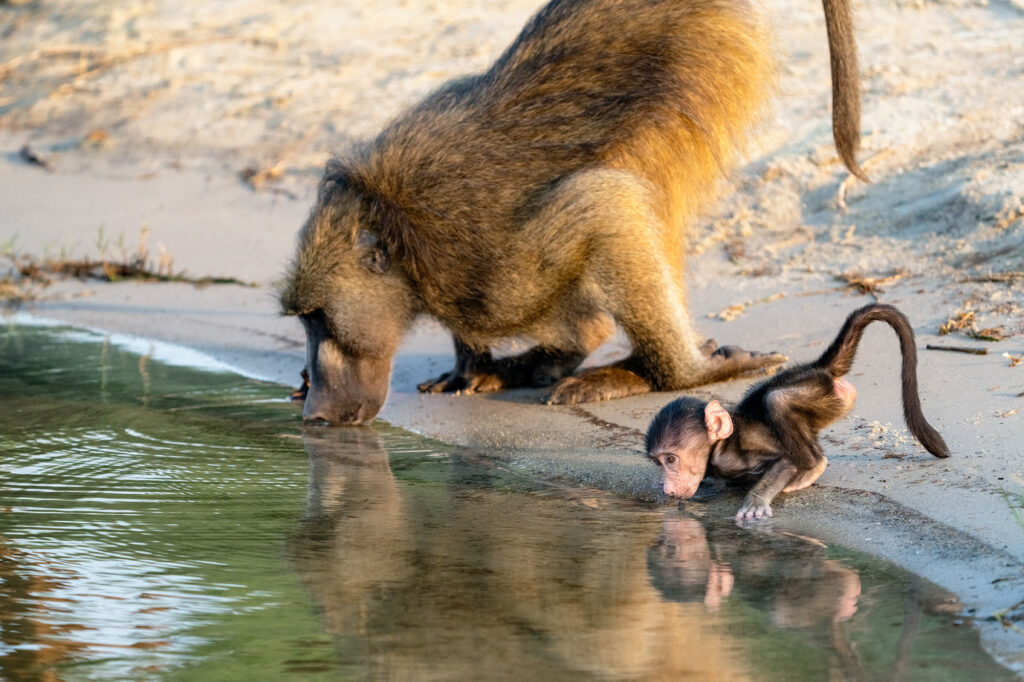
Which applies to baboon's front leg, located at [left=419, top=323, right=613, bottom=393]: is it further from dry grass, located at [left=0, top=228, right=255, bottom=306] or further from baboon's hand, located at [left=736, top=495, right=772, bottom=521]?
dry grass, located at [left=0, top=228, right=255, bottom=306]

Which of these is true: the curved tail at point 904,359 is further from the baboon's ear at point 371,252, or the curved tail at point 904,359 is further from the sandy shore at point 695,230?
the baboon's ear at point 371,252

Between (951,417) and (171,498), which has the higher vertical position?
(951,417)

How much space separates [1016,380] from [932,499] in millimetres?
1143

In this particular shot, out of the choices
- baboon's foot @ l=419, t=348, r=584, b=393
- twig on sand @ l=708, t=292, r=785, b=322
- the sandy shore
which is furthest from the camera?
twig on sand @ l=708, t=292, r=785, b=322

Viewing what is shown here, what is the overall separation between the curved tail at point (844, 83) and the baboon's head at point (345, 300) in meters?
1.90

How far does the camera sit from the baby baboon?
5.53 meters

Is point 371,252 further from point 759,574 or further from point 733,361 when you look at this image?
point 759,574

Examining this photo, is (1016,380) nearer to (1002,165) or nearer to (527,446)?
(527,446)

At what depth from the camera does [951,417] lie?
15.5 ft

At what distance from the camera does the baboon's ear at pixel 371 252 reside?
563cm

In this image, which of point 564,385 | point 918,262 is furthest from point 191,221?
point 918,262

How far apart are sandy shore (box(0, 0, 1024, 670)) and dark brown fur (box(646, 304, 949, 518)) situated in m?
0.11

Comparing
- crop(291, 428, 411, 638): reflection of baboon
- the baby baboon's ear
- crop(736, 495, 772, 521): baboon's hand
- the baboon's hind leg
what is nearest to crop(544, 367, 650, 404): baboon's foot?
the baboon's hind leg

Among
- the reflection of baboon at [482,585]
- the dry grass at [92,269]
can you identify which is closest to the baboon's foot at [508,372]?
the reflection of baboon at [482,585]
